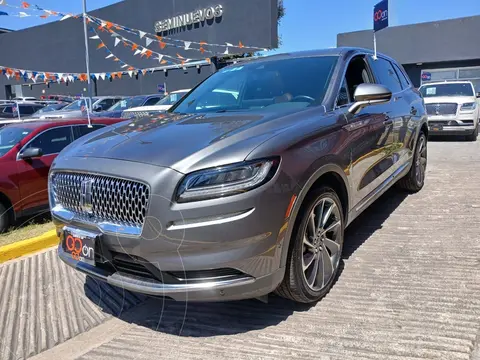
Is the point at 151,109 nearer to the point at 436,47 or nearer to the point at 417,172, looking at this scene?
the point at 417,172

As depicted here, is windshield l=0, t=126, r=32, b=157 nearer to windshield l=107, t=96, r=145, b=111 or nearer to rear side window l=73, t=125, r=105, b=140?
rear side window l=73, t=125, r=105, b=140

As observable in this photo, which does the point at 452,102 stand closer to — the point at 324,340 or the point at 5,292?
the point at 324,340

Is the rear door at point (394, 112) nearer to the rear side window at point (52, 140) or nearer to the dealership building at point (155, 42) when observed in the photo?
the rear side window at point (52, 140)

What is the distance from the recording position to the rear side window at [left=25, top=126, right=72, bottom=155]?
573 centimetres

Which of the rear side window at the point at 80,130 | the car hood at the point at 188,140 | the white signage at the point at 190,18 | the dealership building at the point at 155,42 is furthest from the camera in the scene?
the white signage at the point at 190,18

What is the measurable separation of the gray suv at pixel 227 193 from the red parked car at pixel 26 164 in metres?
2.73

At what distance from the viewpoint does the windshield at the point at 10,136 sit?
5.54 m

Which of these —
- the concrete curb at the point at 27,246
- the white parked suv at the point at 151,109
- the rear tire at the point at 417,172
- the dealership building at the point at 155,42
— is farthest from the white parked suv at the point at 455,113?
the concrete curb at the point at 27,246

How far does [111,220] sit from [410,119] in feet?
12.8

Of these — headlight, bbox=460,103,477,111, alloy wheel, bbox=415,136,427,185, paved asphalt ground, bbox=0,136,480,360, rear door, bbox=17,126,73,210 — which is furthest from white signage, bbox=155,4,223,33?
paved asphalt ground, bbox=0,136,480,360

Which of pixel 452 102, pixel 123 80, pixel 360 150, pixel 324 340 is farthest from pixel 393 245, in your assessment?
pixel 123 80

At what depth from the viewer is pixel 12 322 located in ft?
9.80

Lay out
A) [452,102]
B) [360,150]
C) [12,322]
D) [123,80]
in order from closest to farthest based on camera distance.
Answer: [12,322], [360,150], [452,102], [123,80]

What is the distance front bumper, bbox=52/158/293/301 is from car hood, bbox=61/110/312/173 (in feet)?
0.42
